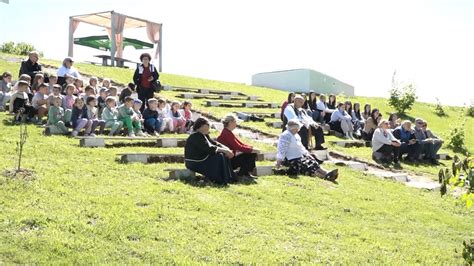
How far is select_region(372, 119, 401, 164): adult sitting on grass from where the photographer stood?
14938 mm

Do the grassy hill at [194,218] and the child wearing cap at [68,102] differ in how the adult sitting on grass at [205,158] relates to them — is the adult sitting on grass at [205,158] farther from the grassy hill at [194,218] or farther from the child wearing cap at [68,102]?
the child wearing cap at [68,102]

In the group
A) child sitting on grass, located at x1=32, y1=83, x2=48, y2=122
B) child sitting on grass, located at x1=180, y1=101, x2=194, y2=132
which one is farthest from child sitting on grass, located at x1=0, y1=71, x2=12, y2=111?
child sitting on grass, located at x1=180, y1=101, x2=194, y2=132

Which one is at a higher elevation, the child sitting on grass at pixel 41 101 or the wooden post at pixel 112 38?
the wooden post at pixel 112 38

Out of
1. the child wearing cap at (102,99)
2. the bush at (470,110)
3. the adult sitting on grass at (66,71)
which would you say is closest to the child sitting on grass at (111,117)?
the child wearing cap at (102,99)

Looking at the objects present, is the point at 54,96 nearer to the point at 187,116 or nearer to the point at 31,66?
the point at 31,66

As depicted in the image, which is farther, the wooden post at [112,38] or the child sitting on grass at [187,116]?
the wooden post at [112,38]

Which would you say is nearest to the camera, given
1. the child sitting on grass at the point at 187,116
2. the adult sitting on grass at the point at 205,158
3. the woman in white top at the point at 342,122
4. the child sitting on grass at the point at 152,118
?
the adult sitting on grass at the point at 205,158

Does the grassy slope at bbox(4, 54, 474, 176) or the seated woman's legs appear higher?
the grassy slope at bbox(4, 54, 474, 176)

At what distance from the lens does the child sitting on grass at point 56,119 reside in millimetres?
11867

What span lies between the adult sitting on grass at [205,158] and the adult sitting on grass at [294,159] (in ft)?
6.55

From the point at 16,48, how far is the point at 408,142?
20.1 meters

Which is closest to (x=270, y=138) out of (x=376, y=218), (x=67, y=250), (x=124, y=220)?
(x=376, y=218)

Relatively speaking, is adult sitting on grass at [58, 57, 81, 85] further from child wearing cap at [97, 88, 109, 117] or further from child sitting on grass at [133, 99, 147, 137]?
child sitting on grass at [133, 99, 147, 137]

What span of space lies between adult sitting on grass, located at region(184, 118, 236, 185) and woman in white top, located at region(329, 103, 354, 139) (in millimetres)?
9105
